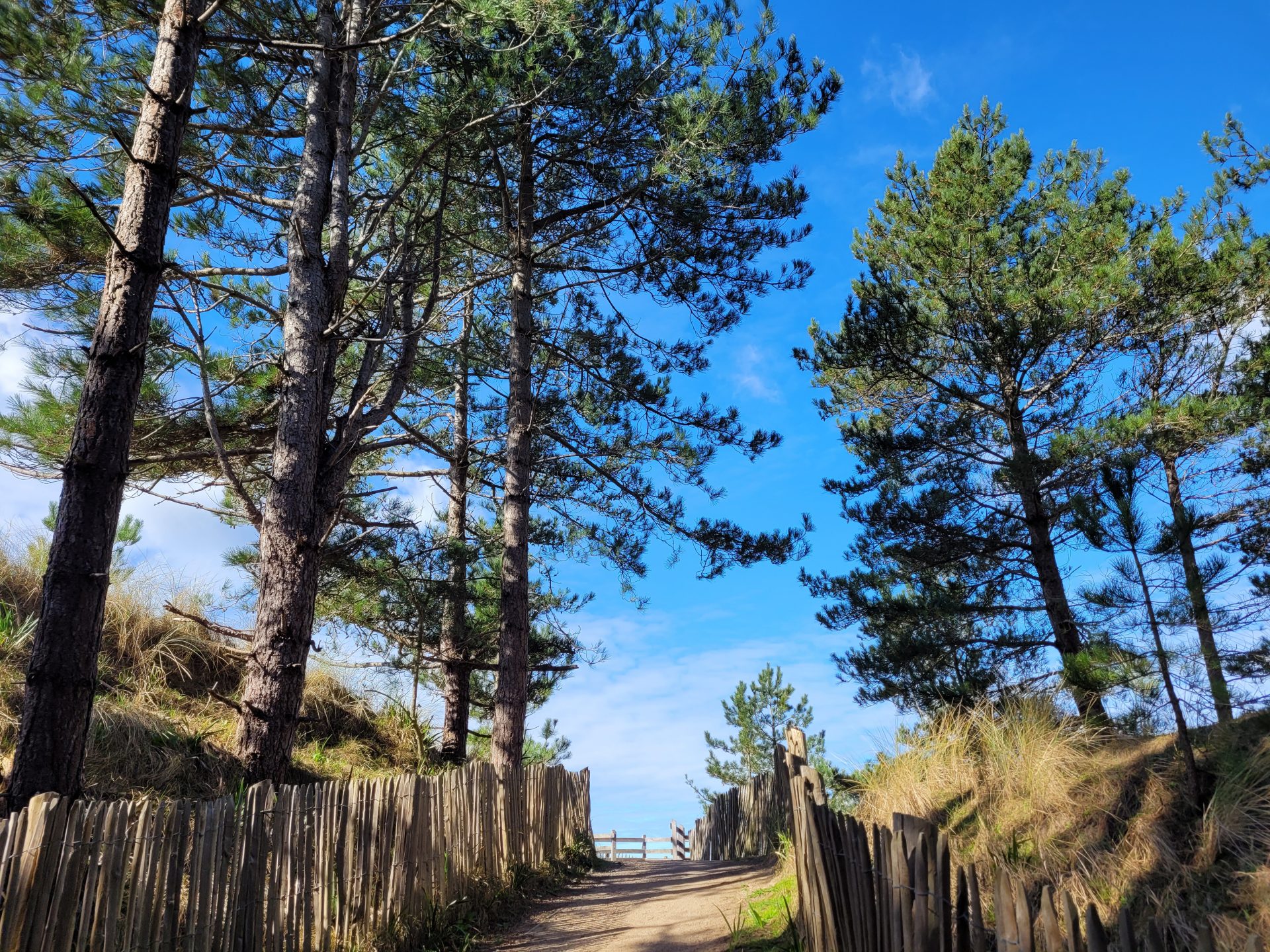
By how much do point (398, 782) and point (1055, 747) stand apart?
15.3 feet

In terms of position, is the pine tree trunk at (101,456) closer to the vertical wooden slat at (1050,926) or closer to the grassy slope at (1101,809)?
the grassy slope at (1101,809)

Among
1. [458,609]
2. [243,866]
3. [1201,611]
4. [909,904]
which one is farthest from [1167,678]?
[458,609]

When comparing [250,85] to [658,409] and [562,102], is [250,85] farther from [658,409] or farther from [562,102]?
[658,409]

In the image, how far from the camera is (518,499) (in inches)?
365

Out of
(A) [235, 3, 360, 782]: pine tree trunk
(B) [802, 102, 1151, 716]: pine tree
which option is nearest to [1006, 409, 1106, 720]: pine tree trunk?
(B) [802, 102, 1151, 716]: pine tree

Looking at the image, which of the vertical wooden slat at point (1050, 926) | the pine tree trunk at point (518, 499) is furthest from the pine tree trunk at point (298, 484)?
the vertical wooden slat at point (1050, 926)

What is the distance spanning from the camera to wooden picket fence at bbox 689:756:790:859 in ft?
38.5

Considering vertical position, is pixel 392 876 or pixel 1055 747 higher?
pixel 1055 747

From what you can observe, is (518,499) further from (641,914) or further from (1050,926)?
(1050,926)

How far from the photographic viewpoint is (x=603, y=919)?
261 inches

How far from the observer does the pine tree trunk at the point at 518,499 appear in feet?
28.5

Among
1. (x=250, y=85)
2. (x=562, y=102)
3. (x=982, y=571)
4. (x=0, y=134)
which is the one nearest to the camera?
(x=0, y=134)

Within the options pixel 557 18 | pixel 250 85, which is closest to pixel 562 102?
pixel 557 18

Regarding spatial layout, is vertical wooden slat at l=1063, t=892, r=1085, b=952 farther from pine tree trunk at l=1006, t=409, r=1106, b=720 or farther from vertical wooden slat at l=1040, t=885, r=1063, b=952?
pine tree trunk at l=1006, t=409, r=1106, b=720
